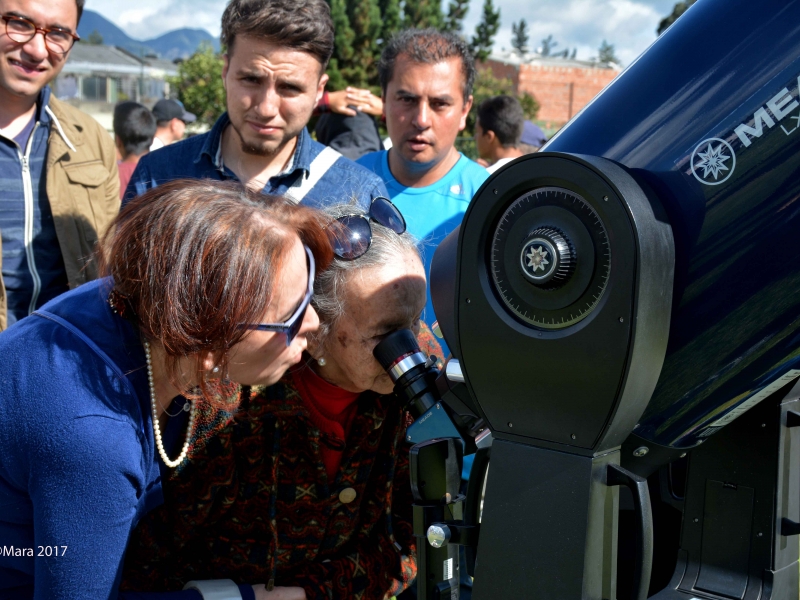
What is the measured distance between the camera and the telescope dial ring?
4.02 ft

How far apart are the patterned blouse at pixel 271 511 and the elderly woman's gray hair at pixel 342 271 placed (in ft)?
0.55

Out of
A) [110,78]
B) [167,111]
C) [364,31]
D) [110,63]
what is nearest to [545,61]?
[364,31]

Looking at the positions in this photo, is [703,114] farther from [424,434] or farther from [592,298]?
[424,434]

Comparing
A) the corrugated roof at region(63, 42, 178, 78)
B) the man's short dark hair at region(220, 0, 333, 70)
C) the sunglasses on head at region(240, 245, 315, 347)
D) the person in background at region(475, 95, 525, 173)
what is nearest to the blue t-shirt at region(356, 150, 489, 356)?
the man's short dark hair at region(220, 0, 333, 70)

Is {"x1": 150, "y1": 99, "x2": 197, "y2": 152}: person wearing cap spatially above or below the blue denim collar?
above

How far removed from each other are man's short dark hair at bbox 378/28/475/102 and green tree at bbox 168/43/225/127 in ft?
103

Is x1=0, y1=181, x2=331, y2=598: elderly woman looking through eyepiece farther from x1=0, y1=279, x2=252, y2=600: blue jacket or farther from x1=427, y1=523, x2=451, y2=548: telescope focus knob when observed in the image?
x1=427, y1=523, x2=451, y2=548: telescope focus knob

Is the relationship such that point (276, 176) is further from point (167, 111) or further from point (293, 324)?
point (167, 111)

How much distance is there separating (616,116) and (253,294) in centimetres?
70

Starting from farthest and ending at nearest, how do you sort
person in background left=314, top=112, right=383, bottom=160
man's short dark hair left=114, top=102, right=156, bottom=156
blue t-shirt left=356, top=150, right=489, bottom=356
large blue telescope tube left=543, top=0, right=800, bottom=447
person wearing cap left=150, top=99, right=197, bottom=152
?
person wearing cap left=150, top=99, right=197, bottom=152 → man's short dark hair left=114, top=102, right=156, bottom=156 → person in background left=314, top=112, right=383, bottom=160 → blue t-shirt left=356, top=150, right=489, bottom=356 → large blue telescope tube left=543, top=0, right=800, bottom=447

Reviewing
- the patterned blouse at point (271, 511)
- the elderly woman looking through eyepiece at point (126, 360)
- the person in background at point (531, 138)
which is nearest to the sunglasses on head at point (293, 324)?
the elderly woman looking through eyepiece at point (126, 360)

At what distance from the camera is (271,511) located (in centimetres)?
177

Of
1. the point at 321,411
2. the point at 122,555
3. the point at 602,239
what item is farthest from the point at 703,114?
the point at 122,555

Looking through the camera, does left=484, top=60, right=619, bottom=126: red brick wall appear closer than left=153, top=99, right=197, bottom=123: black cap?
No
